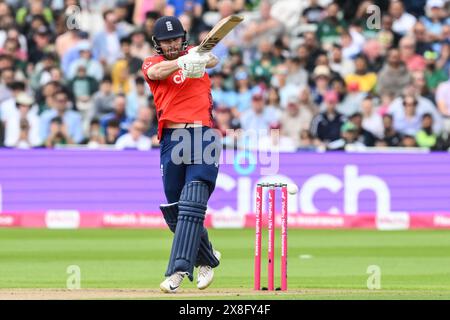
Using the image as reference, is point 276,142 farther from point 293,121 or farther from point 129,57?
point 129,57

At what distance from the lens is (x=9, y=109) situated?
1945 cm

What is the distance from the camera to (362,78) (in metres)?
20.4

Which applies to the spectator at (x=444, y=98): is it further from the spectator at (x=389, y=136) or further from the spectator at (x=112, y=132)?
the spectator at (x=112, y=132)

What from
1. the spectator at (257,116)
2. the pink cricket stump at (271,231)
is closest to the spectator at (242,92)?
the spectator at (257,116)

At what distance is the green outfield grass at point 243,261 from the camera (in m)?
10.6

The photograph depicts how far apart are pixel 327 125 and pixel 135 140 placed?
117 inches

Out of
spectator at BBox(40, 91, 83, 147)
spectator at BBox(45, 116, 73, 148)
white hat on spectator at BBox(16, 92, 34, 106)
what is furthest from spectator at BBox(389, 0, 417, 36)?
white hat on spectator at BBox(16, 92, 34, 106)

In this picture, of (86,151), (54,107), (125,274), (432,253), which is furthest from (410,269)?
(54,107)

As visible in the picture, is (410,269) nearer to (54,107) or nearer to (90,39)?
(54,107)

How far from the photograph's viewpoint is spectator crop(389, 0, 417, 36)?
21.3 meters

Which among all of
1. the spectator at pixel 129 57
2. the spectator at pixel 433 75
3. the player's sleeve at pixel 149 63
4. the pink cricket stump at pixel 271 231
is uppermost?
the spectator at pixel 129 57

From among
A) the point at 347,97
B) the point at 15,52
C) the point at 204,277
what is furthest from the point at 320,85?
the point at 204,277

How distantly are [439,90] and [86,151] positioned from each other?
5.88 metres

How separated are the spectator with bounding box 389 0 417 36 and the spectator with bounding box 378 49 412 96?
46.3 inches
